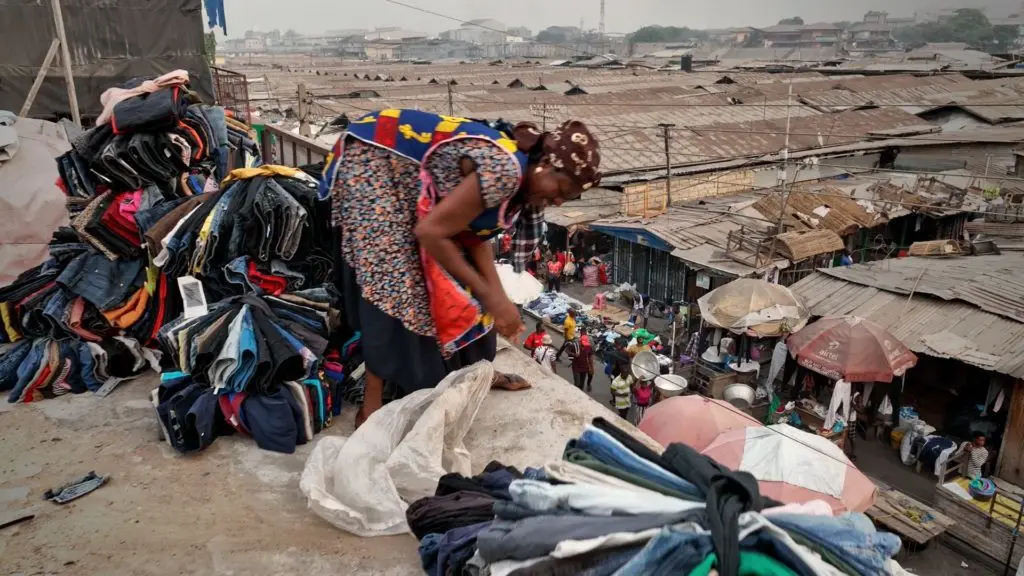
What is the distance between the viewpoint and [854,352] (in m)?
9.73

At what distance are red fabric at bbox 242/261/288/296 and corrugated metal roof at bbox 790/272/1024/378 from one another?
9.13 m

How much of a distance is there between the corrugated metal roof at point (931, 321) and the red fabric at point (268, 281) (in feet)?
30.0

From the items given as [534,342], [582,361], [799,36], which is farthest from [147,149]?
[799,36]

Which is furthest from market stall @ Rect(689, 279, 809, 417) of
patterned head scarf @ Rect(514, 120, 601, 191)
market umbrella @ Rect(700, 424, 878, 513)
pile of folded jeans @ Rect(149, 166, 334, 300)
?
patterned head scarf @ Rect(514, 120, 601, 191)

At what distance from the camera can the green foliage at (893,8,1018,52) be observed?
296 ft

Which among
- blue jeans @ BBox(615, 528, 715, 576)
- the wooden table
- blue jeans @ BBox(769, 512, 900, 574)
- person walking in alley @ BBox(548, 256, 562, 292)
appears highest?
blue jeans @ BBox(615, 528, 715, 576)

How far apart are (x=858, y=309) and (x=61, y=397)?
10.7 metres

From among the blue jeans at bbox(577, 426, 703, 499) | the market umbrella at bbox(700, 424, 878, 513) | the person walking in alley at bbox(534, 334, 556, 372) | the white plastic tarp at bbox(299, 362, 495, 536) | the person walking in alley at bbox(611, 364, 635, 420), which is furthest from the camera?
the person walking in alley at bbox(611, 364, 635, 420)

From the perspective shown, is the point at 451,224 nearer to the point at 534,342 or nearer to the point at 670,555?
the point at 670,555

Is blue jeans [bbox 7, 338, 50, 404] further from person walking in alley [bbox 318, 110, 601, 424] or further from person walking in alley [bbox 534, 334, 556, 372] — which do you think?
person walking in alley [bbox 534, 334, 556, 372]

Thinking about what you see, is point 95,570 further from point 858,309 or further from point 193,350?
point 858,309

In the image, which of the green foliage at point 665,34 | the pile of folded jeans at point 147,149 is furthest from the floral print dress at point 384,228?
the green foliage at point 665,34

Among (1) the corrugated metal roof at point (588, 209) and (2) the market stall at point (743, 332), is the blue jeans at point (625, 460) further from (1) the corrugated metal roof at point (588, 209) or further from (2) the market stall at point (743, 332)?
(1) the corrugated metal roof at point (588, 209)

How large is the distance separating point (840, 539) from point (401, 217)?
1.85 metres
